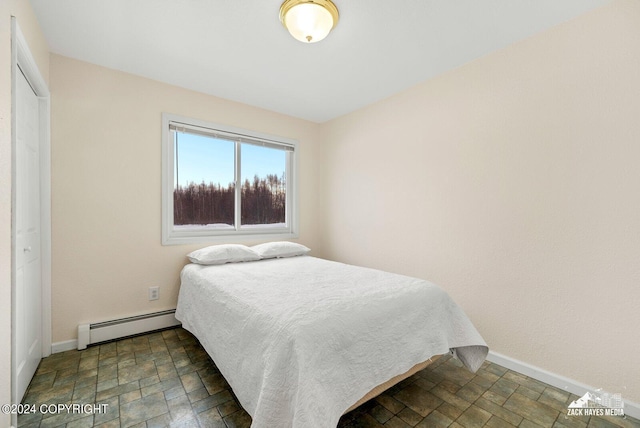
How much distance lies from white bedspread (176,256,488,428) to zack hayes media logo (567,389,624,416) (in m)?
0.54

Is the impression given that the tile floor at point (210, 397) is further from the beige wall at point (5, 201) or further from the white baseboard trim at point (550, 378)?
the beige wall at point (5, 201)

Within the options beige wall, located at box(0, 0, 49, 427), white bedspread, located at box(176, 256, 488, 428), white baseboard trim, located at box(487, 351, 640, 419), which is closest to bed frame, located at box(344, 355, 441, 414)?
white bedspread, located at box(176, 256, 488, 428)

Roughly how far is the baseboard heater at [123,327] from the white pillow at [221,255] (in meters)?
0.60

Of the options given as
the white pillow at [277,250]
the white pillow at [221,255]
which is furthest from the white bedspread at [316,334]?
the white pillow at [277,250]

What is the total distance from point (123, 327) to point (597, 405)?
3.52 metres

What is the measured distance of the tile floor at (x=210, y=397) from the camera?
1.52 meters

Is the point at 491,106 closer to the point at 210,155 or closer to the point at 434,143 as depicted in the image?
the point at 434,143

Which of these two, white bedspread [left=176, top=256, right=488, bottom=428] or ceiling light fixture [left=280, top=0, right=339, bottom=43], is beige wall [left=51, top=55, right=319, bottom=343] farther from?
Result: ceiling light fixture [left=280, top=0, right=339, bottom=43]

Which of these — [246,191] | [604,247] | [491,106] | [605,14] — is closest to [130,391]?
[246,191]

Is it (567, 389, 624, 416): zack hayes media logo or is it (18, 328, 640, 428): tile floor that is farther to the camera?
(567, 389, 624, 416): zack hayes media logo

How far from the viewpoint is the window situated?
2814 mm

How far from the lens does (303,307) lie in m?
1.49

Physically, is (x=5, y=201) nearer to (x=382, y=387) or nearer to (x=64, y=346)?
(x=64, y=346)

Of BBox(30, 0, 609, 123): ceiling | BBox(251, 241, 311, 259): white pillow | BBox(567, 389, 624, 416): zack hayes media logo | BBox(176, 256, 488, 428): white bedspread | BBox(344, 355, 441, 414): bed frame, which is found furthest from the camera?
BBox(251, 241, 311, 259): white pillow
